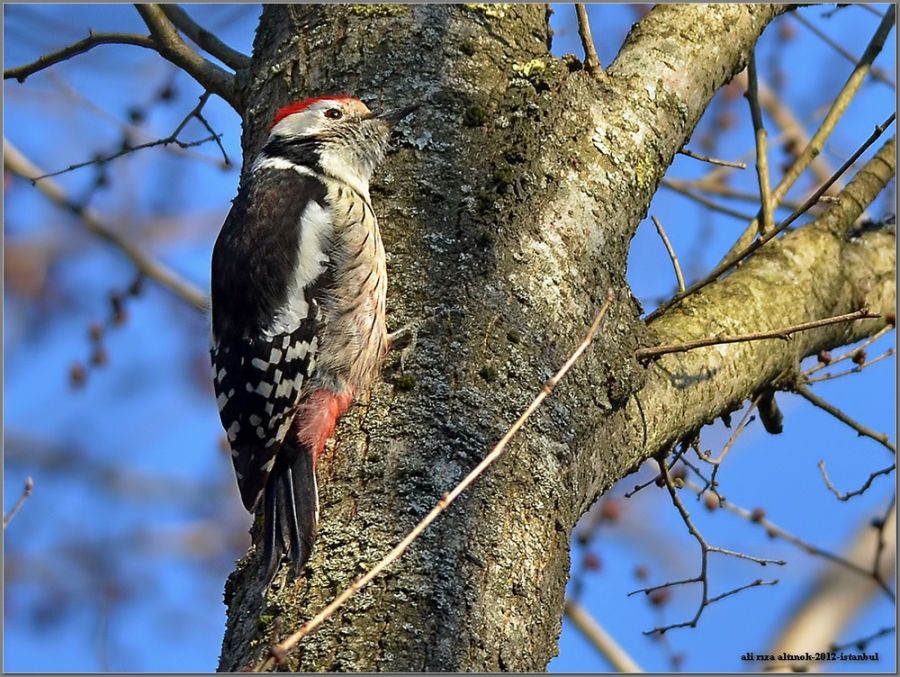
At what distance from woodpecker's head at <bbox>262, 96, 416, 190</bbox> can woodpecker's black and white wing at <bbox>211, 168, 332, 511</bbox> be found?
0.69 ft

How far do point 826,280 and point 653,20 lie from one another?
1137mm

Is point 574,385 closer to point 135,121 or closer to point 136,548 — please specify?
point 135,121

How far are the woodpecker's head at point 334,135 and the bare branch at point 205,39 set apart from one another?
1.04 ft

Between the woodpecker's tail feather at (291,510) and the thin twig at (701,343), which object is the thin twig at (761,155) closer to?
the thin twig at (701,343)

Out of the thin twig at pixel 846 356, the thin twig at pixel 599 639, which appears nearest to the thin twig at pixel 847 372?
the thin twig at pixel 846 356

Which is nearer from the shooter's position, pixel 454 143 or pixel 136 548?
pixel 454 143

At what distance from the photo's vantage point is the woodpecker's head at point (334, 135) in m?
3.27

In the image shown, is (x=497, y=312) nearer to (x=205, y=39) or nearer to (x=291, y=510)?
Result: (x=291, y=510)

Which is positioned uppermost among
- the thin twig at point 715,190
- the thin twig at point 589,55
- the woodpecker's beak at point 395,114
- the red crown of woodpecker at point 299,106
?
the thin twig at point 715,190

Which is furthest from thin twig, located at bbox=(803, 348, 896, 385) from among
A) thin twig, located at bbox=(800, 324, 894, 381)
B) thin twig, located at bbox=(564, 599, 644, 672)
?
thin twig, located at bbox=(564, 599, 644, 672)

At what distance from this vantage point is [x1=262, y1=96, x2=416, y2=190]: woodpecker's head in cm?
327

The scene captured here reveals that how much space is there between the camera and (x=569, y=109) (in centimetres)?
316

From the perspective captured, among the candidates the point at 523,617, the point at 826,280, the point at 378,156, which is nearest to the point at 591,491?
the point at 523,617

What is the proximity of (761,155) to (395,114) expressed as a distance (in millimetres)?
1626
